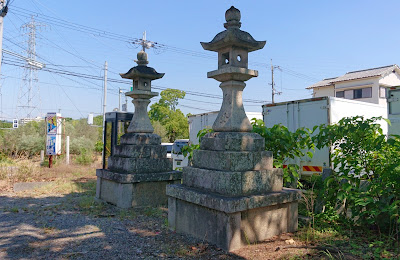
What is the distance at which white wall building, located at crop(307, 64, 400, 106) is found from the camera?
25641 mm

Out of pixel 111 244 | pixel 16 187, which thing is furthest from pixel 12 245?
pixel 16 187

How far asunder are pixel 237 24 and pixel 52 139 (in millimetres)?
11965

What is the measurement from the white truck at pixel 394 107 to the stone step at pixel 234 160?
4876 mm

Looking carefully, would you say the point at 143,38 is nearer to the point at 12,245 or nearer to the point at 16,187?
the point at 16,187

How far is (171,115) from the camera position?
1319 inches

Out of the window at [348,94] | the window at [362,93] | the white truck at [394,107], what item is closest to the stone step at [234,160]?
the white truck at [394,107]

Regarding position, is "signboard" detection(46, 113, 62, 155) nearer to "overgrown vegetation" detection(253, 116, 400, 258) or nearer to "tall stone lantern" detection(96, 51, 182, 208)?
"tall stone lantern" detection(96, 51, 182, 208)

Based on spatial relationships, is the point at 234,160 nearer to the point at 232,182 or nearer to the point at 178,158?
the point at 232,182

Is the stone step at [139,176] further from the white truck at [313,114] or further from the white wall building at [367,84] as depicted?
the white wall building at [367,84]

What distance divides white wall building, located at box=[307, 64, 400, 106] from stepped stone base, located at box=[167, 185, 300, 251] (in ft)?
83.5

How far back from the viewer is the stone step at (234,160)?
3902 mm

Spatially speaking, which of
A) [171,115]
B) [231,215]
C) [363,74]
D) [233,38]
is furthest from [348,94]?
[231,215]

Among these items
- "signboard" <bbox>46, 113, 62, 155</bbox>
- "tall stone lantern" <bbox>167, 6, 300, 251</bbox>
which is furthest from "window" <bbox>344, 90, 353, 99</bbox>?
"tall stone lantern" <bbox>167, 6, 300, 251</bbox>

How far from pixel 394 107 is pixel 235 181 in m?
5.80
